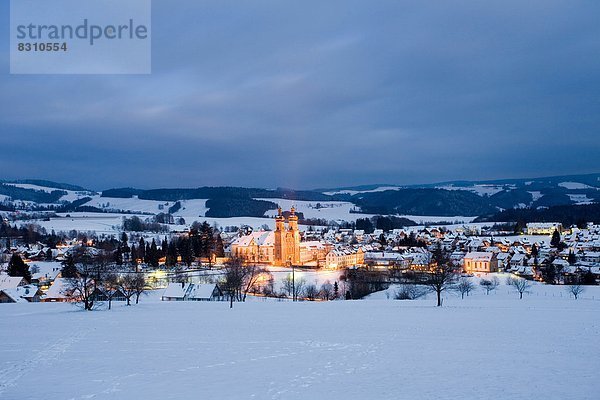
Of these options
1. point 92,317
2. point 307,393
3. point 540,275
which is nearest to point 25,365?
point 307,393

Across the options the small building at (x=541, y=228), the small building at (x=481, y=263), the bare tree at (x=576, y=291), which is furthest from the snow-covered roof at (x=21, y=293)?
the small building at (x=541, y=228)

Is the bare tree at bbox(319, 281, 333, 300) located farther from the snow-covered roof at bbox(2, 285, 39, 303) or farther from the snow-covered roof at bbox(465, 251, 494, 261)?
the snow-covered roof at bbox(465, 251, 494, 261)

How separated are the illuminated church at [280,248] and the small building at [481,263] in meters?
22.7

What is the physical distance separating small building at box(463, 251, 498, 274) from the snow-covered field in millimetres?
39106

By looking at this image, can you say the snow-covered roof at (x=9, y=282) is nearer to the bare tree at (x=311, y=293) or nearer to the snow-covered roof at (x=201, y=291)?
the snow-covered roof at (x=201, y=291)

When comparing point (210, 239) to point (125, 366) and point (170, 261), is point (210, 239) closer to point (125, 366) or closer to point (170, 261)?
point (170, 261)

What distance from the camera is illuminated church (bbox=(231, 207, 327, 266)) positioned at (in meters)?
83.0

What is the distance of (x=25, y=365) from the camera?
15.2m

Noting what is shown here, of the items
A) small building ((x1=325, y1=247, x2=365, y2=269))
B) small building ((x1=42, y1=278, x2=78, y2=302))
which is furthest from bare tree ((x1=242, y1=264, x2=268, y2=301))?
small building ((x1=325, y1=247, x2=365, y2=269))

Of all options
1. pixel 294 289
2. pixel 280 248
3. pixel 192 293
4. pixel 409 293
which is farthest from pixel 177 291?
pixel 280 248

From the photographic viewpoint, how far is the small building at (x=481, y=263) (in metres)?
66.4

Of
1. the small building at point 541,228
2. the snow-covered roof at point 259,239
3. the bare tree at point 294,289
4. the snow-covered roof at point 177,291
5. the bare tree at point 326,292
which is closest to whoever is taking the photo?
the snow-covered roof at point 177,291

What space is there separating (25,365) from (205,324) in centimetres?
939

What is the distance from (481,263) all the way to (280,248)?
1260 inches
